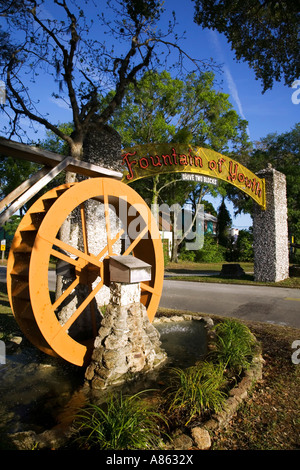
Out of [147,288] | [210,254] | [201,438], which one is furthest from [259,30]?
[210,254]

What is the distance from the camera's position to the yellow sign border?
29.7 ft

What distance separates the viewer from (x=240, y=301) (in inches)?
333

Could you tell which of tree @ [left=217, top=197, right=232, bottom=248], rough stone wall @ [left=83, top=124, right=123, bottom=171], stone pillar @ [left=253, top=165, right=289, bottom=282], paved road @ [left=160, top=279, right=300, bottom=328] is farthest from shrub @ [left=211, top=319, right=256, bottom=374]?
tree @ [left=217, top=197, right=232, bottom=248]

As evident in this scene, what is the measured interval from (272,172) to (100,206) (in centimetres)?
784

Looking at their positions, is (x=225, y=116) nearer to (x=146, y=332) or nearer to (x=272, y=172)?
(x=272, y=172)

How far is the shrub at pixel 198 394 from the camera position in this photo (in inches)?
113

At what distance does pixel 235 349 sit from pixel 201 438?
1629 millimetres

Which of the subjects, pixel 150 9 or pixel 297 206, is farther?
pixel 297 206

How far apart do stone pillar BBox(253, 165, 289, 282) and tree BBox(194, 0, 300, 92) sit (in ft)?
16.8

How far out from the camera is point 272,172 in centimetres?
1199

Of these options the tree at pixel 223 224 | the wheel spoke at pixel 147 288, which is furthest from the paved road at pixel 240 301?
the tree at pixel 223 224

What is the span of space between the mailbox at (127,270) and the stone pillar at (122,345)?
106 mm
